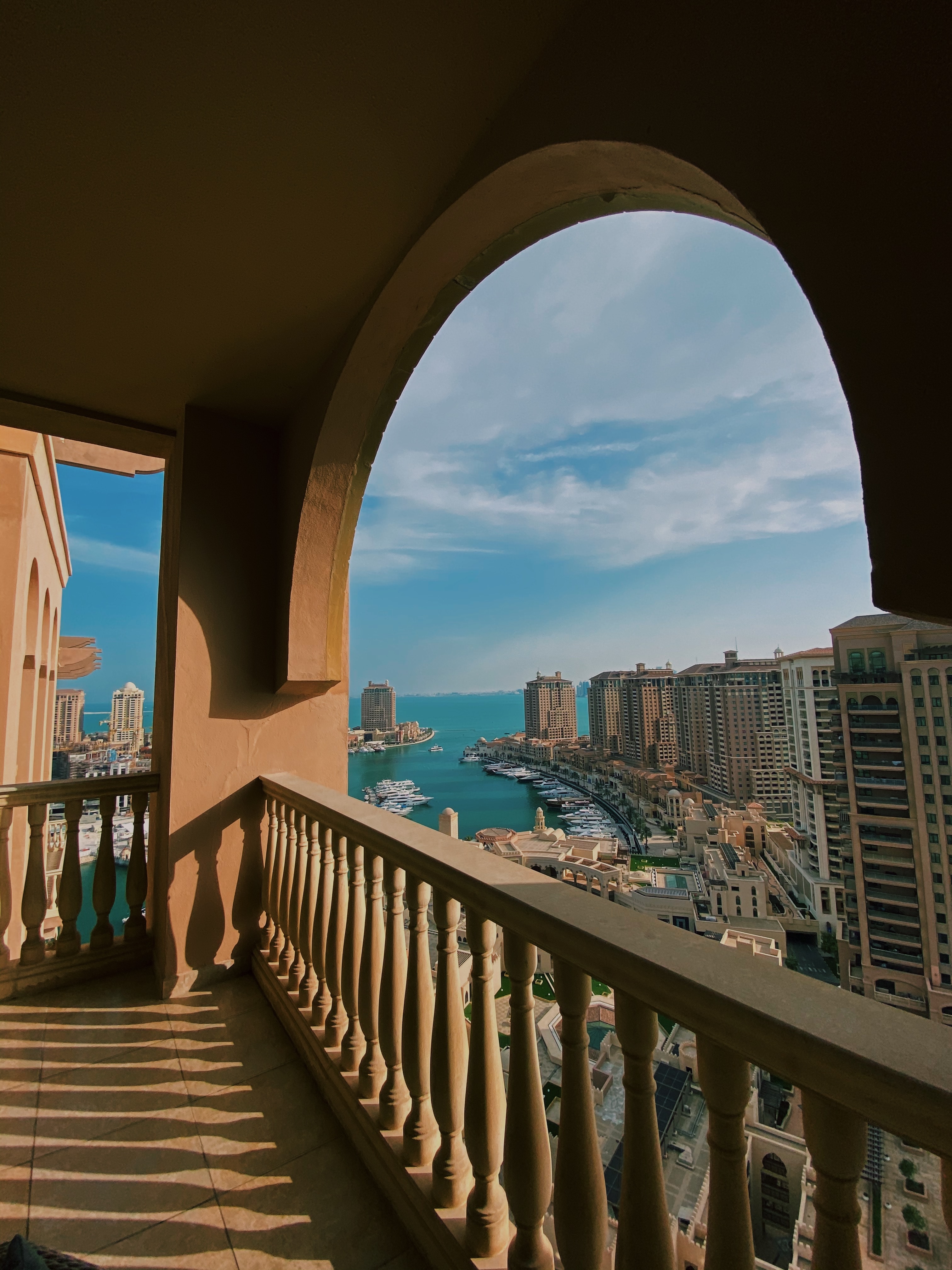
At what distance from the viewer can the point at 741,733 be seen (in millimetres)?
1349

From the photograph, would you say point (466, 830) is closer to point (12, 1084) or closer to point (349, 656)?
point (349, 656)

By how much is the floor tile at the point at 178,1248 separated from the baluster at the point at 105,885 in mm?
1552

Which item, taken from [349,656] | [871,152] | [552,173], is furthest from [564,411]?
[871,152]

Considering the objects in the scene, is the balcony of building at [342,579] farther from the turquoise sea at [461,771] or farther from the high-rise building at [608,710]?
the high-rise building at [608,710]

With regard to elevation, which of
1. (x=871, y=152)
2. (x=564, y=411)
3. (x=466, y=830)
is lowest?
(x=466, y=830)

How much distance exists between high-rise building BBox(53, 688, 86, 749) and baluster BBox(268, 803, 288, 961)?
613cm

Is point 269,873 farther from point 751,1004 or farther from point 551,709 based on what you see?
point 751,1004

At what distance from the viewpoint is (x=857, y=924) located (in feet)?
2.79

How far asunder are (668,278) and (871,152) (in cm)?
128

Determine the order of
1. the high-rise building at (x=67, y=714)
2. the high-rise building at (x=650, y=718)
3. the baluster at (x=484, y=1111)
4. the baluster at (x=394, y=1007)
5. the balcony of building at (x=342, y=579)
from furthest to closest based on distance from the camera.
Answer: the high-rise building at (x=67, y=714) → the high-rise building at (x=650, y=718) → the baluster at (x=394, y=1007) → the baluster at (x=484, y=1111) → the balcony of building at (x=342, y=579)

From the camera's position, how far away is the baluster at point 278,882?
7.20 feet

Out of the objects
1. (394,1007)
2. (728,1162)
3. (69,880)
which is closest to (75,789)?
(69,880)

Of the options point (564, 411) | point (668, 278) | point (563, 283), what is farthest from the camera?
point (564, 411)

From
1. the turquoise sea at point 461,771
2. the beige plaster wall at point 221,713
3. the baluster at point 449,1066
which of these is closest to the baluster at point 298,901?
the turquoise sea at point 461,771
